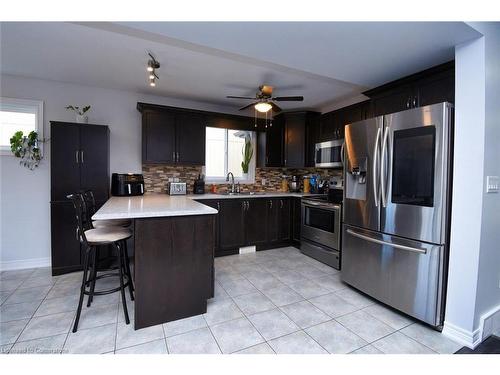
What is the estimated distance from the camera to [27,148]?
307 cm

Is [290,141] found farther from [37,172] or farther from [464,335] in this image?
[37,172]

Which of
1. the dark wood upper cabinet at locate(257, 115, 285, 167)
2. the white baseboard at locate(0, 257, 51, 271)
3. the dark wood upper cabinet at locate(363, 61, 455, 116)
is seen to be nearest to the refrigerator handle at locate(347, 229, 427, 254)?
the dark wood upper cabinet at locate(363, 61, 455, 116)

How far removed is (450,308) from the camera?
1820 millimetres

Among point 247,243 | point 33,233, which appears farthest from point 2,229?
point 247,243

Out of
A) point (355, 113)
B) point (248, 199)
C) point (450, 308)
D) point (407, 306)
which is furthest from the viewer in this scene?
point (248, 199)

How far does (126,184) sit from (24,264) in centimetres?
161

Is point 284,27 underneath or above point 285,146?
above

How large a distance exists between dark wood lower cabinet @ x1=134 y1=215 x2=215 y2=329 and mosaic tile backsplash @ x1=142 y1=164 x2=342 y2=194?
6.71 feet

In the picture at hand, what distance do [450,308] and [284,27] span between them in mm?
2434

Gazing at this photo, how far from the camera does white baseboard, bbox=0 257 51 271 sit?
3014 millimetres

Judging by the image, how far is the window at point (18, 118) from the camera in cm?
300

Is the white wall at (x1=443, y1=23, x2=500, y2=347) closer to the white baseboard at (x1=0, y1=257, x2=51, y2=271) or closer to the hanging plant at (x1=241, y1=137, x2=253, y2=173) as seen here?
the hanging plant at (x1=241, y1=137, x2=253, y2=173)

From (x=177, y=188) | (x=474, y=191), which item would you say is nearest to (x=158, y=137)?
(x=177, y=188)

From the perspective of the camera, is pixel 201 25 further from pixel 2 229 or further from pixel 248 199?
pixel 2 229
